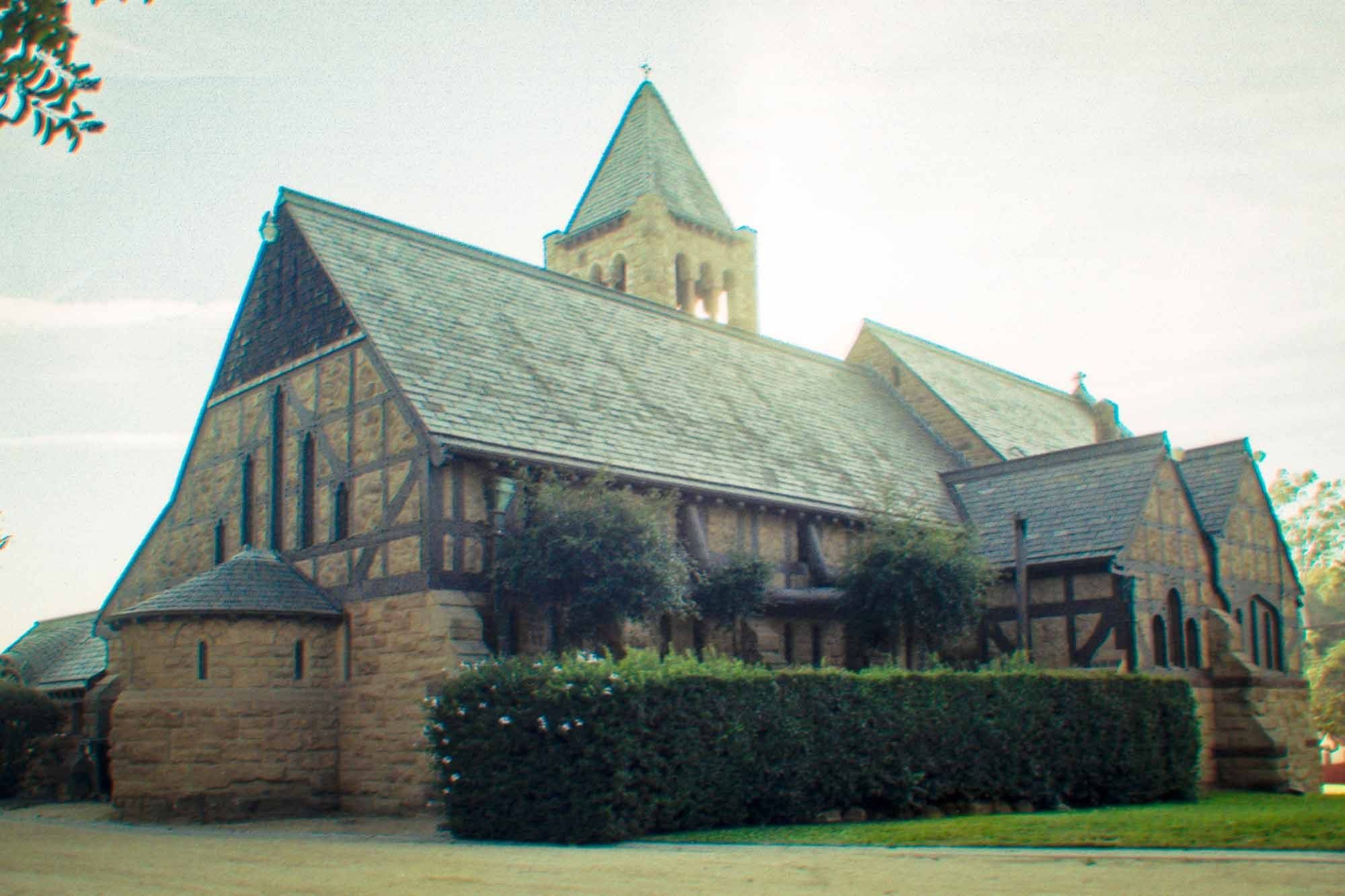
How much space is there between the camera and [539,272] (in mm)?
28250

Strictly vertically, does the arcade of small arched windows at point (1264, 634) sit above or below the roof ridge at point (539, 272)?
below

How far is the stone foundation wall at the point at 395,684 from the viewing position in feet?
63.0

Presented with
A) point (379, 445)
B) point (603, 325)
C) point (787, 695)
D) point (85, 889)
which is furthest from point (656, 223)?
point (85, 889)

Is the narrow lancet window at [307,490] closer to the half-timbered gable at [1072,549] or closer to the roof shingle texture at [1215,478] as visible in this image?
the half-timbered gable at [1072,549]

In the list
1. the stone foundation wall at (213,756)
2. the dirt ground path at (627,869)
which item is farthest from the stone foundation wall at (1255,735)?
the stone foundation wall at (213,756)

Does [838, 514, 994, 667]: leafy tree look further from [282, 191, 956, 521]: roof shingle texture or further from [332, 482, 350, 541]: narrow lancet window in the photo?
[332, 482, 350, 541]: narrow lancet window

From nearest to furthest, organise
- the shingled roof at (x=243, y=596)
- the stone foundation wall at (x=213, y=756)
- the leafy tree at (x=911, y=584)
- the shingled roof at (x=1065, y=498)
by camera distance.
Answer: the stone foundation wall at (x=213, y=756)
the shingled roof at (x=243, y=596)
the leafy tree at (x=911, y=584)
the shingled roof at (x=1065, y=498)

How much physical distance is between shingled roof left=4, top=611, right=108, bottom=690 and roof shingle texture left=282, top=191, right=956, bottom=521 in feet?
38.6

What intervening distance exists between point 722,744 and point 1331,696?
33.3 m

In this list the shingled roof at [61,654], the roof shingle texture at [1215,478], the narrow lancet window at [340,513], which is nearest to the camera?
the narrow lancet window at [340,513]

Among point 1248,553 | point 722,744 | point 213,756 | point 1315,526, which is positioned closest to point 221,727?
point 213,756

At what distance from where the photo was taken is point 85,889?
34.5ft

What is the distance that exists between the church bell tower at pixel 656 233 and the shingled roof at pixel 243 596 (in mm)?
19728

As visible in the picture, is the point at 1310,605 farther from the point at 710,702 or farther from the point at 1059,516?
the point at 710,702
